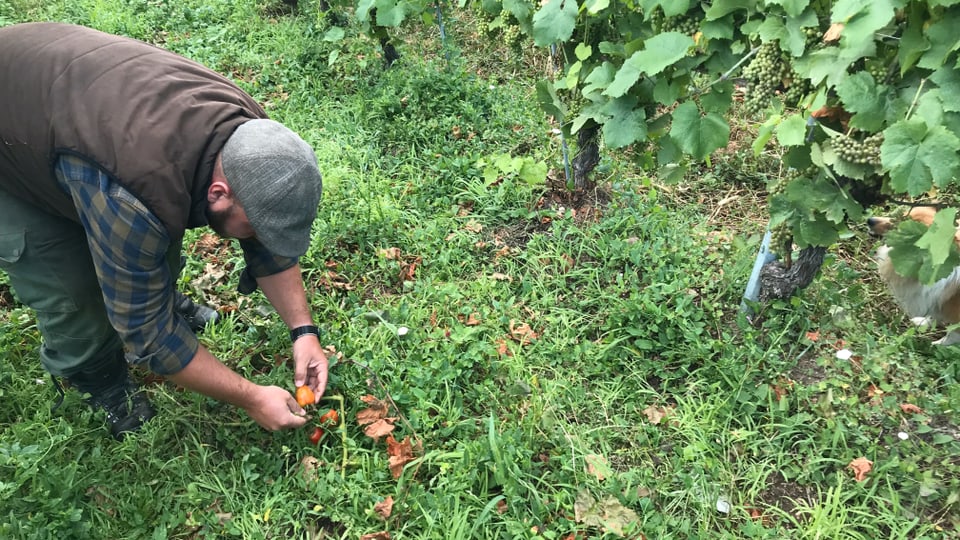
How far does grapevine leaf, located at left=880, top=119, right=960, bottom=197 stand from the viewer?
1656mm

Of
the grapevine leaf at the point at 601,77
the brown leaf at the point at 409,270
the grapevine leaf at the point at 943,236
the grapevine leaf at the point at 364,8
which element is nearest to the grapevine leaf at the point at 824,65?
the grapevine leaf at the point at 943,236

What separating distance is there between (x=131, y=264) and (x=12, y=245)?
66 centimetres

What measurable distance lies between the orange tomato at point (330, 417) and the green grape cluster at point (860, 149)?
2.08 m

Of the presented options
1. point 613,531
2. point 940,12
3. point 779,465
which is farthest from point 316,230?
point 940,12

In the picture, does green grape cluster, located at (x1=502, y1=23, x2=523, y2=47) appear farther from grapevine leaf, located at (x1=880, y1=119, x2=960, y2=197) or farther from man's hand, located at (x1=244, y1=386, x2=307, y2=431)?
man's hand, located at (x1=244, y1=386, x2=307, y2=431)

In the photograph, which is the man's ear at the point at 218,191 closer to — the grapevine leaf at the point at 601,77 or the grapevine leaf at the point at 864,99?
the grapevine leaf at the point at 601,77

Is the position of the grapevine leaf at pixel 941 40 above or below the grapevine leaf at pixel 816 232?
above

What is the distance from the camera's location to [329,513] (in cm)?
236

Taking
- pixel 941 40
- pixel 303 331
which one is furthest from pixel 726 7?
pixel 303 331

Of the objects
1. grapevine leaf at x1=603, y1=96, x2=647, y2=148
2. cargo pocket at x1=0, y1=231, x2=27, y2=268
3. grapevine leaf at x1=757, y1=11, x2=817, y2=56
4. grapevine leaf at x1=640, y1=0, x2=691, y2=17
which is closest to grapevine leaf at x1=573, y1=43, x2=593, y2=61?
grapevine leaf at x1=603, y1=96, x2=647, y2=148

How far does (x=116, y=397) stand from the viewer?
271cm

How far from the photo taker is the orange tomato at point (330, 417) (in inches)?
101

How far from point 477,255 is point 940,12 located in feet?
7.66

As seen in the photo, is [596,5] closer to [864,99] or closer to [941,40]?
[864,99]
